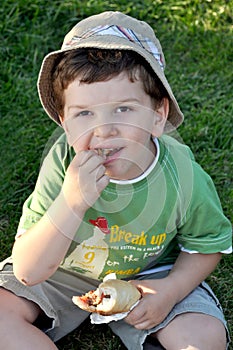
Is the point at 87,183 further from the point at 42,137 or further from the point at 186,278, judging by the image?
the point at 42,137

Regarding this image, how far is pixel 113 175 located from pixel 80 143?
13 centimetres

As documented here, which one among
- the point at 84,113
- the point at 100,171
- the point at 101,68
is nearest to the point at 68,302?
the point at 100,171

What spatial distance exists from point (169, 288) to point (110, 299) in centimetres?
24

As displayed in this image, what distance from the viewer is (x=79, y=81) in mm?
1957

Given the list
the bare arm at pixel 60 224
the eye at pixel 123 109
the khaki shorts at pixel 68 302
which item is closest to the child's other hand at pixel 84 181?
the bare arm at pixel 60 224

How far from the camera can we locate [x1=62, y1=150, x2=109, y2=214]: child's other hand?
193 centimetres

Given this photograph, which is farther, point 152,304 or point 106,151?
point 152,304

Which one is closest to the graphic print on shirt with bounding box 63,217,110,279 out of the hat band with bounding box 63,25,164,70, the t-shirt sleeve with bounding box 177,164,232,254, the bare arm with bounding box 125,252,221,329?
the bare arm with bounding box 125,252,221,329

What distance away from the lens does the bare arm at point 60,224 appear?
6.39 ft

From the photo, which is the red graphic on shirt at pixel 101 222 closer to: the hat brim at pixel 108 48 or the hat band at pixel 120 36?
the hat brim at pixel 108 48

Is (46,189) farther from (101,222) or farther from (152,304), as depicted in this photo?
(152,304)

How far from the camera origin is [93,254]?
2.19 meters

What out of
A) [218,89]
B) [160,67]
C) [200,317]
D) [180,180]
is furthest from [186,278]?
[218,89]

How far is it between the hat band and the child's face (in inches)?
4.1
